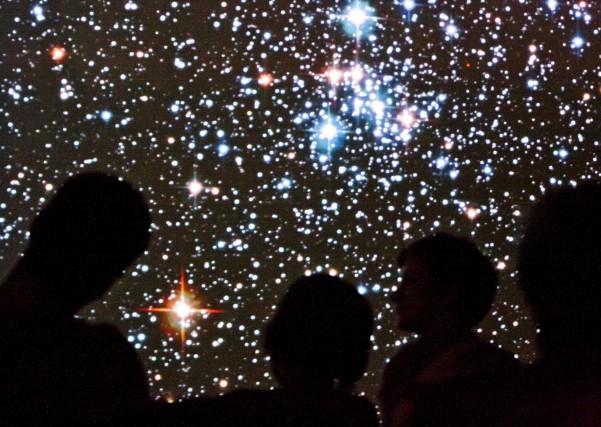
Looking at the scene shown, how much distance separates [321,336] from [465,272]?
27 centimetres

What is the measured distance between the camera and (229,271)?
1.56 meters

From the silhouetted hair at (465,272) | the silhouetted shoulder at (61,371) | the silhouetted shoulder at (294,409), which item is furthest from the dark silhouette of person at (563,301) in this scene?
the silhouetted hair at (465,272)

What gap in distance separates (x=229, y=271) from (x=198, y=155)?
246 millimetres

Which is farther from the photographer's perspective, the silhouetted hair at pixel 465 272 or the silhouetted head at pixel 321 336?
the silhouetted hair at pixel 465 272

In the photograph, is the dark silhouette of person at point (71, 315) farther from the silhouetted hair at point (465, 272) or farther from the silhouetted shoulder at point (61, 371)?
the silhouetted hair at point (465, 272)

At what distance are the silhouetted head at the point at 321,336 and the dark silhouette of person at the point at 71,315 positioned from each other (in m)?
0.15

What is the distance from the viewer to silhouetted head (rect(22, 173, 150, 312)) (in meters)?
0.62

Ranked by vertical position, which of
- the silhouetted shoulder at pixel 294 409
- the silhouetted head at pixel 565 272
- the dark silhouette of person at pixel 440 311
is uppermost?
the dark silhouette of person at pixel 440 311

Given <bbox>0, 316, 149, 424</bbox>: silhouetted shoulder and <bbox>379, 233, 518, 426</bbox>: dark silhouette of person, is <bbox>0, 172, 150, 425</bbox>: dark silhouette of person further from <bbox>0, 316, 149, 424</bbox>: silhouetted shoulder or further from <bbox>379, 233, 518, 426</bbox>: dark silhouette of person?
<bbox>379, 233, 518, 426</bbox>: dark silhouette of person

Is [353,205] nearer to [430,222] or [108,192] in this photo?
[430,222]

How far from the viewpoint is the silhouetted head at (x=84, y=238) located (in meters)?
0.62

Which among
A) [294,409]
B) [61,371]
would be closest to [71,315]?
[61,371]

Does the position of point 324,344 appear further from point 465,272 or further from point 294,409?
point 465,272

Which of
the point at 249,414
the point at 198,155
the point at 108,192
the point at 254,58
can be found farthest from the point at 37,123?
the point at 249,414
